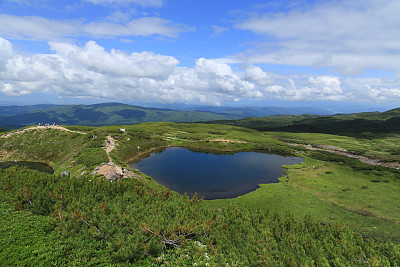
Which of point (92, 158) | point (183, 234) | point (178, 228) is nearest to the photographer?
point (178, 228)

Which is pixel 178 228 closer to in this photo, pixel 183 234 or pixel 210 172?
pixel 183 234

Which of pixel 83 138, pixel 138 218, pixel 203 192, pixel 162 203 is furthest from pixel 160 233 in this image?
pixel 83 138

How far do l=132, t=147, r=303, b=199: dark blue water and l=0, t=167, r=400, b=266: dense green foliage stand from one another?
1162 inches

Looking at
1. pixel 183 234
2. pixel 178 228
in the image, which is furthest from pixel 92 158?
pixel 178 228

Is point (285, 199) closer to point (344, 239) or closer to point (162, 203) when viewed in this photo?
point (344, 239)

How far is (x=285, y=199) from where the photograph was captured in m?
47.3

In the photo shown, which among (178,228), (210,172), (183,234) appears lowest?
(210,172)

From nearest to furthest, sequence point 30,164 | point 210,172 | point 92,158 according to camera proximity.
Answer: point 92,158 → point 210,172 → point 30,164

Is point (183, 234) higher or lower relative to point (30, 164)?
higher

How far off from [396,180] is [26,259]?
9456 centimetres

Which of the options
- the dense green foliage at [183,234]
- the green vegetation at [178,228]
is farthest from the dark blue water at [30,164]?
the dense green foliage at [183,234]

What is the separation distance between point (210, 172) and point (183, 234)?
53257 mm

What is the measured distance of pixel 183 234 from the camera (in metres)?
19.9

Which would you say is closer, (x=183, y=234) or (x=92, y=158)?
(x=183, y=234)
